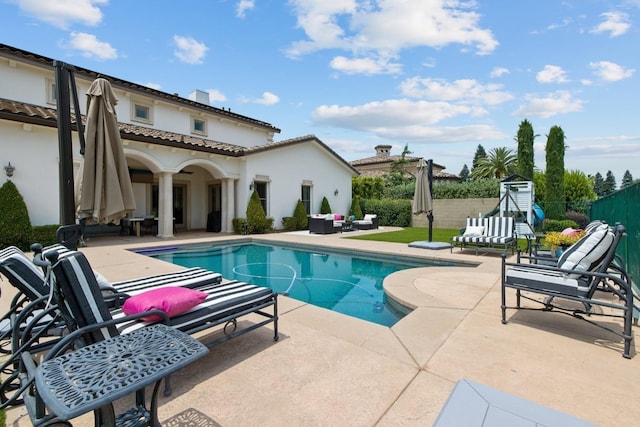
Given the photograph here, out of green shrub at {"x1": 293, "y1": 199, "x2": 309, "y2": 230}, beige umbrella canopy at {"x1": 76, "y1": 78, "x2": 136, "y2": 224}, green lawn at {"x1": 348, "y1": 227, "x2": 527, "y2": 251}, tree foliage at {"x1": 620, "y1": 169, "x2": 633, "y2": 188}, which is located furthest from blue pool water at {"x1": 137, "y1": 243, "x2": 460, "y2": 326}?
green shrub at {"x1": 293, "y1": 199, "x2": 309, "y2": 230}

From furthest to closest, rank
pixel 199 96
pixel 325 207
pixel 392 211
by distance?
pixel 199 96 → pixel 392 211 → pixel 325 207

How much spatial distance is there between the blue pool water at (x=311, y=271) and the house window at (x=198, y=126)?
8934mm

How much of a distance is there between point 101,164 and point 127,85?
45.4 feet

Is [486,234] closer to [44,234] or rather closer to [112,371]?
[112,371]

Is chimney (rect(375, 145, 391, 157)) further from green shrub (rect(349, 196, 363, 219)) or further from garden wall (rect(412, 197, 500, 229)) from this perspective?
garden wall (rect(412, 197, 500, 229))

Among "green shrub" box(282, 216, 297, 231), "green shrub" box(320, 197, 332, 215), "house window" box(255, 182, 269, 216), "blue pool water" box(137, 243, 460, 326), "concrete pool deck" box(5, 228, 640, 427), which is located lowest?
"blue pool water" box(137, 243, 460, 326)

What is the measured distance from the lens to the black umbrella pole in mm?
3412

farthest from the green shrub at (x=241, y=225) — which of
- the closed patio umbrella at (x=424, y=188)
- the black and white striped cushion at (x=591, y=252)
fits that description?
the black and white striped cushion at (x=591, y=252)

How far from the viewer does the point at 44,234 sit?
31.9ft

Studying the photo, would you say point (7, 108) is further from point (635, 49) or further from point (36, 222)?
point (635, 49)

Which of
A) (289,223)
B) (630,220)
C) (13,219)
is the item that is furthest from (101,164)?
(289,223)

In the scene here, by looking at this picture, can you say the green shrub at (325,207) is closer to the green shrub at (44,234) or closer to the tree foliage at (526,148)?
the tree foliage at (526,148)

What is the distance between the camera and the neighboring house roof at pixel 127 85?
11.8m

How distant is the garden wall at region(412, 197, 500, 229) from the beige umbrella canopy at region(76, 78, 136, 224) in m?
15.8
